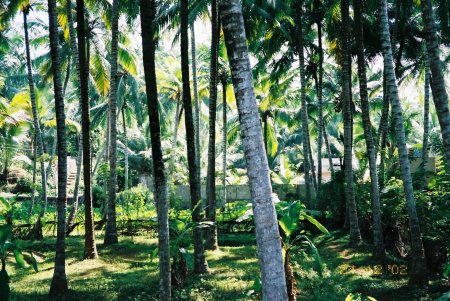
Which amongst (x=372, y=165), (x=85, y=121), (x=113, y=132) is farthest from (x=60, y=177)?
(x=372, y=165)

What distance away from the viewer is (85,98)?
39.7 ft

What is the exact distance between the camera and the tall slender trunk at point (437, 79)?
271 inches

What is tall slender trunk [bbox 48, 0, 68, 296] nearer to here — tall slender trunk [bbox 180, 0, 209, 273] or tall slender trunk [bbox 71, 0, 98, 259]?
tall slender trunk [bbox 71, 0, 98, 259]

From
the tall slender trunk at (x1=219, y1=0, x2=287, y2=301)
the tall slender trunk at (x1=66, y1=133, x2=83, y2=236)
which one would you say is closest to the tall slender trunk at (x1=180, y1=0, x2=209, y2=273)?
the tall slender trunk at (x1=219, y1=0, x2=287, y2=301)

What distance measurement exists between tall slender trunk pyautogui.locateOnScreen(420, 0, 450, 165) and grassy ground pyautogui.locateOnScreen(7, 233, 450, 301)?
3.20 meters

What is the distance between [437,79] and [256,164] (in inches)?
163

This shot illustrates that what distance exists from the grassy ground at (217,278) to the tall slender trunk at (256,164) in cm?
262

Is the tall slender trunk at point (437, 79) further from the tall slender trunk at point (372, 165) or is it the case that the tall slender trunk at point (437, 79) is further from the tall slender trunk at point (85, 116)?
the tall slender trunk at point (85, 116)

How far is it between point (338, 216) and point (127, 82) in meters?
15.2

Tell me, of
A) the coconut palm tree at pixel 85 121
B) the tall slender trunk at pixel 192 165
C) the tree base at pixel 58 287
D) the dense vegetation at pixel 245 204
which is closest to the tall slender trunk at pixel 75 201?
the dense vegetation at pixel 245 204

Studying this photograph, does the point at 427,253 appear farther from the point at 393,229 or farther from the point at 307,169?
the point at 307,169

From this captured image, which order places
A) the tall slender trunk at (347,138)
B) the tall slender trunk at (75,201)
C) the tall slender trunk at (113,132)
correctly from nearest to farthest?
the tall slender trunk at (347,138)
the tall slender trunk at (113,132)
the tall slender trunk at (75,201)

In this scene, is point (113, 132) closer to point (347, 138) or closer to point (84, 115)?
point (84, 115)

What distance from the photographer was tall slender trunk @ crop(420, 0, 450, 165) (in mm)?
6875
